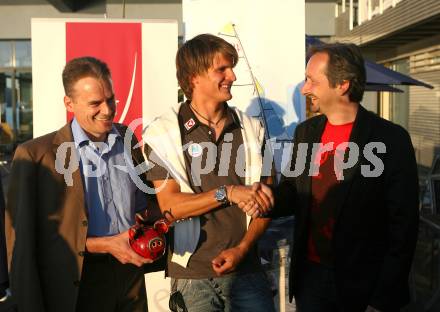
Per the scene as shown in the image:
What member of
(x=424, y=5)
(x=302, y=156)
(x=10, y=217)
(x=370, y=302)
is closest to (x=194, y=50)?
(x=302, y=156)

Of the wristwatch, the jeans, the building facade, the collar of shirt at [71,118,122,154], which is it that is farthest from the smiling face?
the building facade

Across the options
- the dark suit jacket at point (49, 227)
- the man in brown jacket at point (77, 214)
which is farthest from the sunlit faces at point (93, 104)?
the dark suit jacket at point (49, 227)

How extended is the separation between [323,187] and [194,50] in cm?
85

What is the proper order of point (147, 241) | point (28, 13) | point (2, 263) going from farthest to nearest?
point (28, 13), point (147, 241), point (2, 263)

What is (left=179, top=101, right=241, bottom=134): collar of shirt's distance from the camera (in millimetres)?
2664

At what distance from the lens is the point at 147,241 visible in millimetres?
2408

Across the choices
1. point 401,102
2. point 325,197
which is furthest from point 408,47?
point 325,197

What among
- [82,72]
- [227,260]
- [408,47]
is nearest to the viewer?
[227,260]

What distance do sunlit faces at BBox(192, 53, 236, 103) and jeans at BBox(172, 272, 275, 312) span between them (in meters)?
0.81

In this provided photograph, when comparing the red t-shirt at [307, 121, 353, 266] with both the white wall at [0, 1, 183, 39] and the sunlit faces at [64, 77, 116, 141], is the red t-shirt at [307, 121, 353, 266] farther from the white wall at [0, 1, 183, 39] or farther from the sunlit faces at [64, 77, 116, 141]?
the white wall at [0, 1, 183, 39]

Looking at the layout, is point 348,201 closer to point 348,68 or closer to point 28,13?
point 348,68

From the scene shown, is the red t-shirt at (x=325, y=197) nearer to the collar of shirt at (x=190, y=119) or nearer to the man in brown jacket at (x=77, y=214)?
the collar of shirt at (x=190, y=119)

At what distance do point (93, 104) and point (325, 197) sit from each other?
1115mm

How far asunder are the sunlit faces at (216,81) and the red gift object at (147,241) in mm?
657
